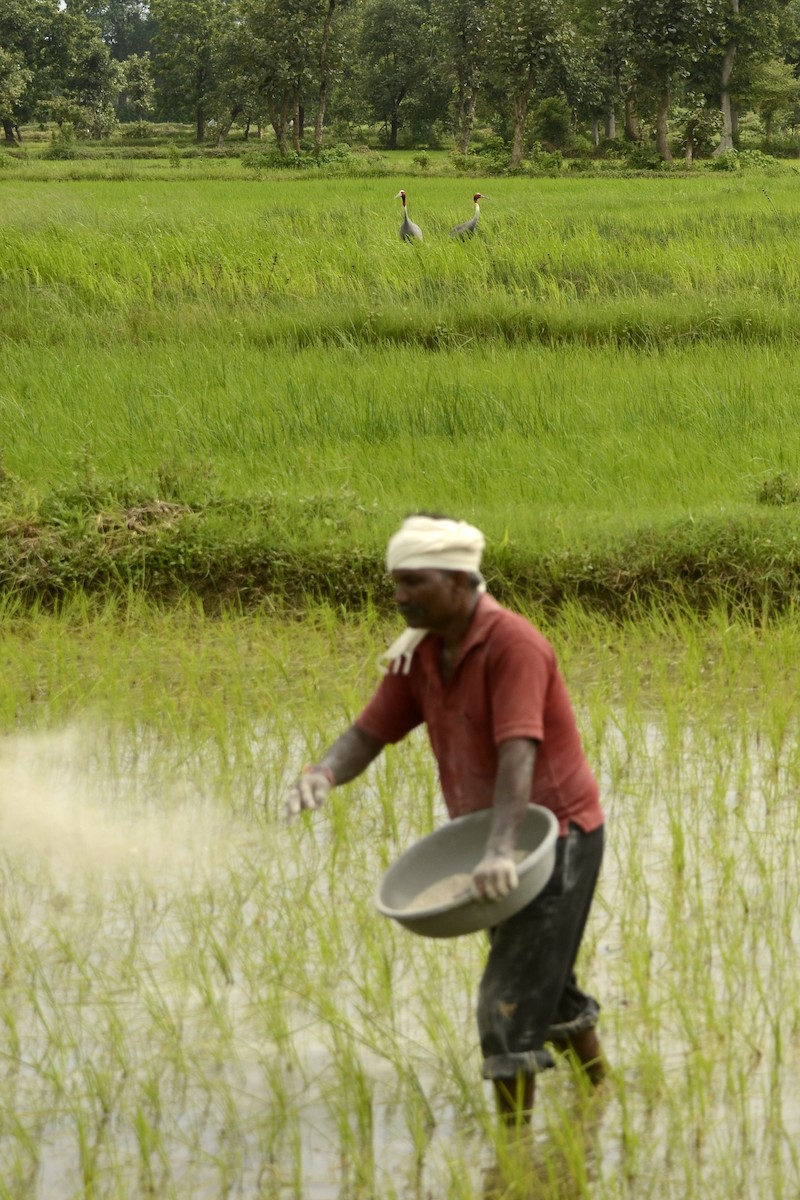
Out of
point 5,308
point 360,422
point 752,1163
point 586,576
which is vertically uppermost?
point 5,308

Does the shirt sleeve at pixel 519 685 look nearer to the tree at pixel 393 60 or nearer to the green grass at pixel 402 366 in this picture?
the green grass at pixel 402 366

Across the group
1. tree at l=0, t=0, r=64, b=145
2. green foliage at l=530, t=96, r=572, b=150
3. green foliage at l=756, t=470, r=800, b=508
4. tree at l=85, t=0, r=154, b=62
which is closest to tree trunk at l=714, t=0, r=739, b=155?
green foliage at l=530, t=96, r=572, b=150

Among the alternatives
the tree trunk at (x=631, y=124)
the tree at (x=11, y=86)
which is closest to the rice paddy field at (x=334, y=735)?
the tree trunk at (x=631, y=124)

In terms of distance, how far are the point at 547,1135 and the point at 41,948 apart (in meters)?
1.20

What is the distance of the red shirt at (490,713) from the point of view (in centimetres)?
225

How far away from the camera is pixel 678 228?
38.8 ft

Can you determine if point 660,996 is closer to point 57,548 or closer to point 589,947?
point 589,947

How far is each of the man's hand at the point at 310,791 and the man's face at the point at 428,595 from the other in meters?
0.29

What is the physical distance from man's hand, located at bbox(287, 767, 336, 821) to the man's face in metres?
0.29

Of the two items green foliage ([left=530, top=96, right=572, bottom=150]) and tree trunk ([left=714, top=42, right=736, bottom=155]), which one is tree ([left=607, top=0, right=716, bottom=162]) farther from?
green foliage ([left=530, top=96, right=572, bottom=150])

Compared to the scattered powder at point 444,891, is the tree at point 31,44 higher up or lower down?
higher up

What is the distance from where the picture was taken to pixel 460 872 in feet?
8.38

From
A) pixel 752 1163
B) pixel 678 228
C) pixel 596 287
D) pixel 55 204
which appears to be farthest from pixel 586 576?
pixel 55 204

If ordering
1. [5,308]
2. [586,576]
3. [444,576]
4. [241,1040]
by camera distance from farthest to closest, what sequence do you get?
[5,308] → [586,576] → [241,1040] → [444,576]
